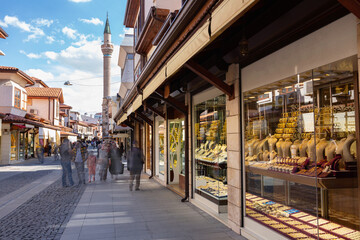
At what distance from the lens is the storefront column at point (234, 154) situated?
5.50 metres

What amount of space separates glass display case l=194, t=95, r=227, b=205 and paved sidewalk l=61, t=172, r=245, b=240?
603 mm

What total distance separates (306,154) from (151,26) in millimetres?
10903

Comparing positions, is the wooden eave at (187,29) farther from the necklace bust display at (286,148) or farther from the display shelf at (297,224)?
the display shelf at (297,224)

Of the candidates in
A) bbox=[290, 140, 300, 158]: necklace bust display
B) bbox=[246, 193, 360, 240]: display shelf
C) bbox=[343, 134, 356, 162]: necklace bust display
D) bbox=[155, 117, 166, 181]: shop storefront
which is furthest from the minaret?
bbox=[343, 134, 356, 162]: necklace bust display

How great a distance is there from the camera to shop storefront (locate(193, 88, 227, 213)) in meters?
6.95

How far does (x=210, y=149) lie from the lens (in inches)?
305

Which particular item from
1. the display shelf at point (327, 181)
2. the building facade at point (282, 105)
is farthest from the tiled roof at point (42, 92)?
the display shelf at point (327, 181)

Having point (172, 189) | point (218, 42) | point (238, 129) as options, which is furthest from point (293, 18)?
point (172, 189)

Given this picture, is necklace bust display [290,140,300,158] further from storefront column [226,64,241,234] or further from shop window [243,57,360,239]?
storefront column [226,64,241,234]

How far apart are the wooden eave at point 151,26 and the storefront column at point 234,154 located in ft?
26.3

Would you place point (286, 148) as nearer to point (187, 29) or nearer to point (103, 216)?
point (187, 29)

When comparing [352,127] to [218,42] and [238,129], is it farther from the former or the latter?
[218,42]

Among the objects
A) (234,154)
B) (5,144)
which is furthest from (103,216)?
(5,144)

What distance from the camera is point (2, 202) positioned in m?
9.06
